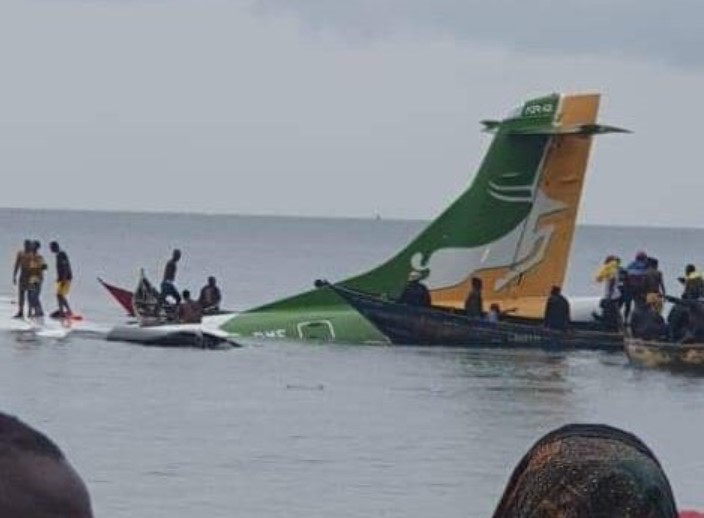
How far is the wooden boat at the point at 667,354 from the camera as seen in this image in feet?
80.4

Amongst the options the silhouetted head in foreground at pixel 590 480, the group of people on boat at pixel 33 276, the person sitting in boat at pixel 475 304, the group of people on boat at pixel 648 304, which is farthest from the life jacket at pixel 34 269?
the silhouetted head in foreground at pixel 590 480

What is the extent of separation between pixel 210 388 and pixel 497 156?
763 cm

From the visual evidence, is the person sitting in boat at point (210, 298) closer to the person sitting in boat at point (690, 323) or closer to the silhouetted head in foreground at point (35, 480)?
the person sitting in boat at point (690, 323)

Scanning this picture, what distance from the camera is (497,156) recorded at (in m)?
28.7

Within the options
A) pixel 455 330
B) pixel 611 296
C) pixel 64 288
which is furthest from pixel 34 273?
pixel 611 296

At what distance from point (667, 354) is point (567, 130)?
4.27 m

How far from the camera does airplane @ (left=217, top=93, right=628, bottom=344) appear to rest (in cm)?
2820

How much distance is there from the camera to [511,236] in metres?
28.4

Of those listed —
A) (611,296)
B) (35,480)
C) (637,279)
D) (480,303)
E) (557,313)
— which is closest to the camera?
(35,480)

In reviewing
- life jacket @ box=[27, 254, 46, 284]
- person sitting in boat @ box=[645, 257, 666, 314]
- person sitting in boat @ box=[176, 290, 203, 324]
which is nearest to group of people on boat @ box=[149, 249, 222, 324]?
person sitting in boat @ box=[176, 290, 203, 324]

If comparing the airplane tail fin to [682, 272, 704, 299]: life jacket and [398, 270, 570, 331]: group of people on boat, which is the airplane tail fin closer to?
[398, 270, 570, 331]: group of people on boat

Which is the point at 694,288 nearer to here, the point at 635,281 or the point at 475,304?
the point at 635,281

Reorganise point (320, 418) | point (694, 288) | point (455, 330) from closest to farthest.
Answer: point (320, 418) → point (694, 288) → point (455, 330)

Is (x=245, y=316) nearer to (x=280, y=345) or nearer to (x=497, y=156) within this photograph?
(x=280, y=345)
